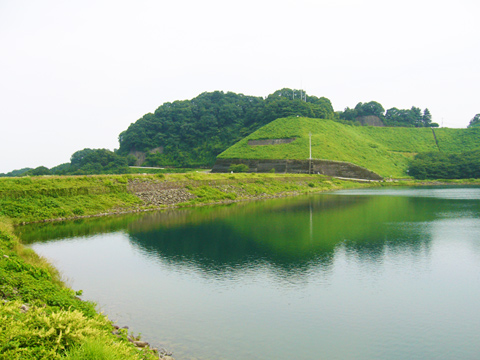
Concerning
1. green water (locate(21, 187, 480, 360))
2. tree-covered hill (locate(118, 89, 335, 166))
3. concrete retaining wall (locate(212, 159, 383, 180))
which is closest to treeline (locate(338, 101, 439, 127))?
tree-covered hill (locate(118, 89, 335, 166))

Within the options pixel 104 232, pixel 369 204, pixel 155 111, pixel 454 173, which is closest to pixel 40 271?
pixel 104 232

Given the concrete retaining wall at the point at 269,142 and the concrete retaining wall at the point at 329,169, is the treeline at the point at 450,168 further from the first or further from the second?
the concrete retaining wall at the point at 269,142

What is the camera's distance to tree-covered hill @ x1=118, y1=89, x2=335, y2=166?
109 m

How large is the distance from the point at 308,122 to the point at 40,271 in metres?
90.3

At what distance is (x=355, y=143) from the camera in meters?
93.9

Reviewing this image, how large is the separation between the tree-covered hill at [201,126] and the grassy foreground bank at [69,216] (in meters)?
43.3

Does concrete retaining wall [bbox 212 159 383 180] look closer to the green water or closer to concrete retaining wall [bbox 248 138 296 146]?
concrete retaining wall [bbox 248 138 296 146]

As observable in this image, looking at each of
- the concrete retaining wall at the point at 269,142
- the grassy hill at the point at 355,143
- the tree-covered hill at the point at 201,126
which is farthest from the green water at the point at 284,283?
the tree-covered hill at the point at 201,126

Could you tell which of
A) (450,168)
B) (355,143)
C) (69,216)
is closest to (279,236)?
(69,216)

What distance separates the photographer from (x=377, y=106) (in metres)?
129

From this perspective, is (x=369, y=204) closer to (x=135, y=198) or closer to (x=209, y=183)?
(x=209, y=183)

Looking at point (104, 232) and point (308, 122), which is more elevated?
point (308, 122)

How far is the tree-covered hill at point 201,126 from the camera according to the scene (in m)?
109

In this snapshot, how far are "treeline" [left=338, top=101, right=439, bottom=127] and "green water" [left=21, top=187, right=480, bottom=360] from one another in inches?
4150
